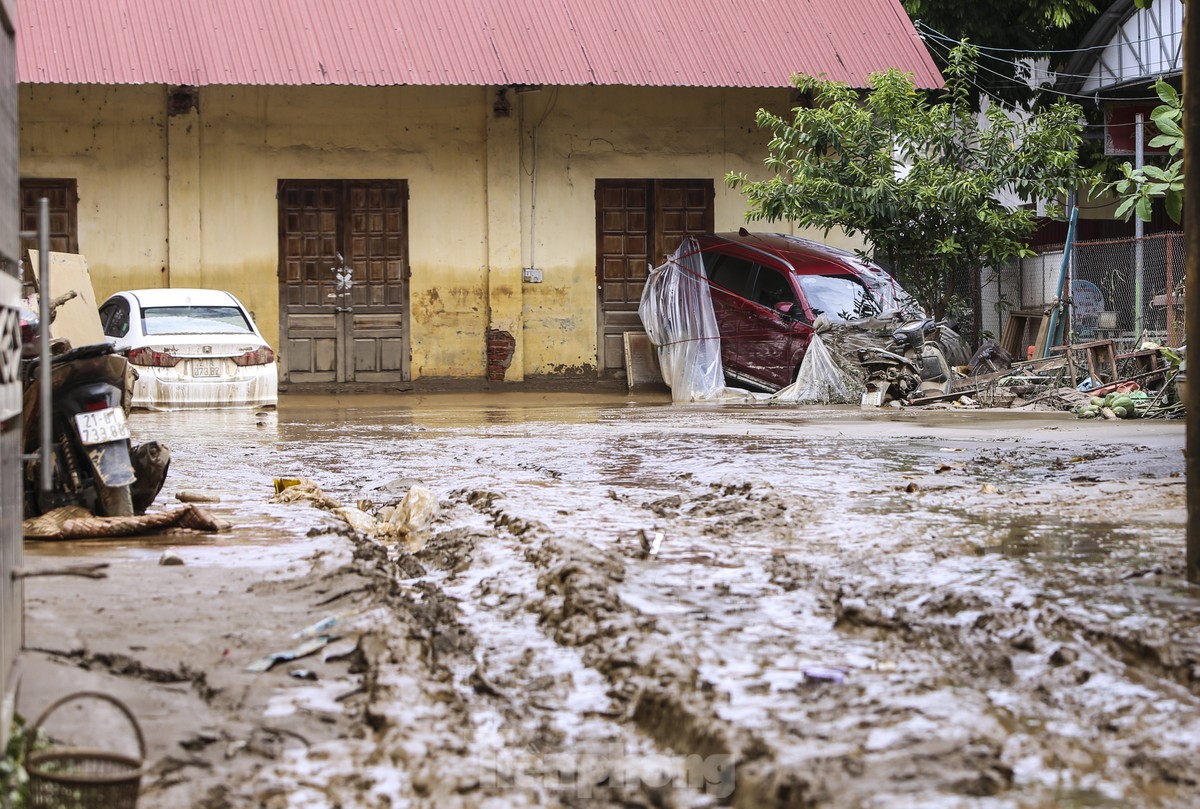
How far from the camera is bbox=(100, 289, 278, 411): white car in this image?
1390 centimetres

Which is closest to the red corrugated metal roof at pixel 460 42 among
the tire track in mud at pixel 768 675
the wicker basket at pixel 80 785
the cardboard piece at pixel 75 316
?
the cardboard piece at pixel 75 316

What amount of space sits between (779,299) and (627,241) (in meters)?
3.43

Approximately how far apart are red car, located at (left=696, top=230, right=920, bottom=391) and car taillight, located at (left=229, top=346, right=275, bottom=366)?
230 inches

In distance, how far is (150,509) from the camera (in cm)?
759

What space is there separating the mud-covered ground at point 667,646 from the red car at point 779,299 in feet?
28.4

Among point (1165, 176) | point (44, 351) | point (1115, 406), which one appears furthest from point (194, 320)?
point (44, 351)

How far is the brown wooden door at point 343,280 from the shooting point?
759 inches

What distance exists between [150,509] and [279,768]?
4.37 m

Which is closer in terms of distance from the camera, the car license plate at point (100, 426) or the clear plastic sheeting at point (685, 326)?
the car license plate at point (100, 426)

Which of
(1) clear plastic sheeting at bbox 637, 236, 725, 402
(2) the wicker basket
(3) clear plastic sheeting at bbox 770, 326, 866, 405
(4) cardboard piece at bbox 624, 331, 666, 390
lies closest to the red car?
(1) clear plastic sheeting at bbox 637, 236, 725, 402

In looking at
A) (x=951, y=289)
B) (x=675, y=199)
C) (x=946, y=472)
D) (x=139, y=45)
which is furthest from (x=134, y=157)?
(x=946, y=472)

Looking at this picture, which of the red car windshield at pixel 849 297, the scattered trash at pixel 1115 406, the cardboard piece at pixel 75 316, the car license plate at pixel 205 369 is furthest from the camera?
the red car windshield at pixel 849 297

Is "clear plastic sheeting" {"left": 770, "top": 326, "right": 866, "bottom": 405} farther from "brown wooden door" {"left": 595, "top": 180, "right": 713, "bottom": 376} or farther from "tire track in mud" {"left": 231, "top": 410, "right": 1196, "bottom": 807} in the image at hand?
"tire track in mud" {"left": 231, "top": 410, "right": 1196, "bottom": 807}

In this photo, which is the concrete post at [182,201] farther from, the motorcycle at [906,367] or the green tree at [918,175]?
the motorcycle at [906,367]
